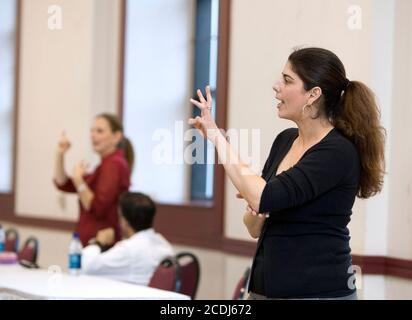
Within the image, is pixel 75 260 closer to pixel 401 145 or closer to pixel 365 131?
pixel 401 145

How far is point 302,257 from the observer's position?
7.14ft

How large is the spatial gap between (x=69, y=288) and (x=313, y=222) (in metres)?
1.73

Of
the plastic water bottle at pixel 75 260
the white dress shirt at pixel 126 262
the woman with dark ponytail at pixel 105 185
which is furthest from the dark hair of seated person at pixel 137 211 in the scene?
the woman with dark ponytail at pixel 105 185

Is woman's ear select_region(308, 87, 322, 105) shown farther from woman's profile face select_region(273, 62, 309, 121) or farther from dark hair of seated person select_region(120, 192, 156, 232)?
dark hair of seated person select_region(120, 192, 156, 232)

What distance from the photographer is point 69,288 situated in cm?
361

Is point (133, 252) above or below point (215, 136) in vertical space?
below

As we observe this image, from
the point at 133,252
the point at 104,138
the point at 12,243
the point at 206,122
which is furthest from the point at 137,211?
the point at 12,243

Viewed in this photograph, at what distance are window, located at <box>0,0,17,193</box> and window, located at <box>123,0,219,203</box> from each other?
236 cm

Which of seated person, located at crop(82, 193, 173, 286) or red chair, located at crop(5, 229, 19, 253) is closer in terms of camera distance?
seated person, located at crop(82, 193, 173, 286)

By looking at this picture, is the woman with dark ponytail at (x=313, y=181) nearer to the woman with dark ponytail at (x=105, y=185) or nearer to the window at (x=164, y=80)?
the woman with dark ponytail at (x=105, y=185)

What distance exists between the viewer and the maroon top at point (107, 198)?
4.97 m

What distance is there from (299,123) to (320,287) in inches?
18.1

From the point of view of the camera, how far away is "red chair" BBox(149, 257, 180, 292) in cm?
380

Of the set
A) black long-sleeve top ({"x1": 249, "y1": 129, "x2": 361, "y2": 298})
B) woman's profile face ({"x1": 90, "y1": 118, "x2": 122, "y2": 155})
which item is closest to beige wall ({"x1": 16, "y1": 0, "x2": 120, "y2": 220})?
woman's profile face ({"x1": 90, "y1": 118, "x2": 122, "y2": 155})
